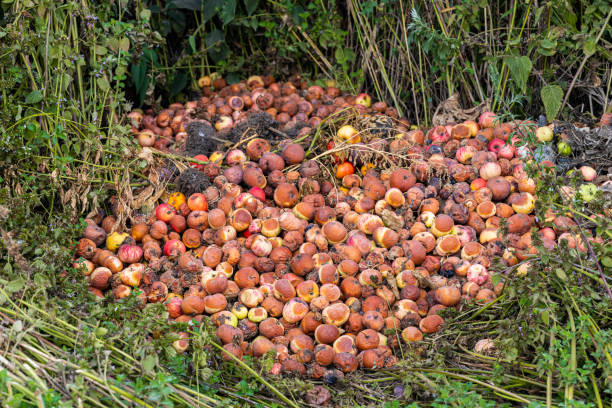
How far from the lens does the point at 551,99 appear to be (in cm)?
313

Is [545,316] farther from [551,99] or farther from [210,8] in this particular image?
[210,8]

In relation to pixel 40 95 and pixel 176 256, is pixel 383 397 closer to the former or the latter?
pixel 176 256

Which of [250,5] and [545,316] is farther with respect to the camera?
[250,5]

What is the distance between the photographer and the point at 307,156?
10.6 ft

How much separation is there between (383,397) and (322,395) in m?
0.23

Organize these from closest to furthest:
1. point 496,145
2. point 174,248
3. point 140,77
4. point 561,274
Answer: point 561,274 → point 174,248 → point 496,145 → point 140,77

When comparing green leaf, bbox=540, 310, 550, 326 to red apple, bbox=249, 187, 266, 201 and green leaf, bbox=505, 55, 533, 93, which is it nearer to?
red apple, bbox=249, 187, 266, 201

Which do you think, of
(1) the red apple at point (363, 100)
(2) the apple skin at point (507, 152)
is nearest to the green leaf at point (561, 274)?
(2) the apple skin at point (507, 152)

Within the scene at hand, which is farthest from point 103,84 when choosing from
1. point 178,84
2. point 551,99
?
point 551,99

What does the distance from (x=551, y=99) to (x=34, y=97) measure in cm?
266

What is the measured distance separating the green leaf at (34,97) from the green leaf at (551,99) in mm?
2599

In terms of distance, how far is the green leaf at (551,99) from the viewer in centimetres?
311

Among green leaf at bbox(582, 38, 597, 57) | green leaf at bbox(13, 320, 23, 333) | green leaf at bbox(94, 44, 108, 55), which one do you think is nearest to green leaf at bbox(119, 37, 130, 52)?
green leaf at bbox(94, 44, 108, 55)

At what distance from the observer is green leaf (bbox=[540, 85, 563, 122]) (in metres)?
3.11
